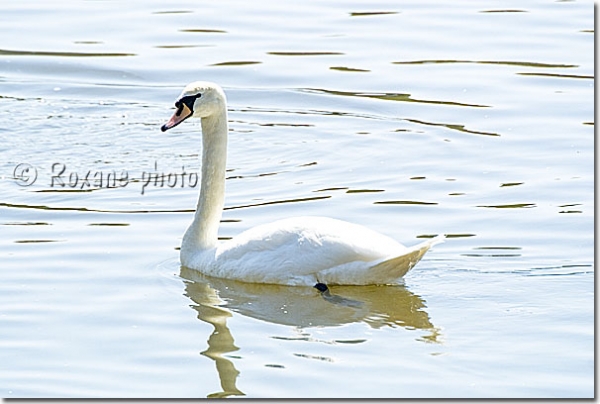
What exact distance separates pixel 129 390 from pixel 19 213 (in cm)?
341

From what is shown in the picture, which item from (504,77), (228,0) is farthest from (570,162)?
(228,0)

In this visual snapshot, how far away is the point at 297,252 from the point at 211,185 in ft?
3.69

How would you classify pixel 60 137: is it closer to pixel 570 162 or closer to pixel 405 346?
pixel 570 162

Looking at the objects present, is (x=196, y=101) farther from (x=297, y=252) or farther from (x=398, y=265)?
(x=398, y=265)

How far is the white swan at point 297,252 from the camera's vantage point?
8.31 metres

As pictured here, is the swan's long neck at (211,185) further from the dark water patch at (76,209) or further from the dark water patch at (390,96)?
the dark water patch at (390,96)

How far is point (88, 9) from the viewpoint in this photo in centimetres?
1773

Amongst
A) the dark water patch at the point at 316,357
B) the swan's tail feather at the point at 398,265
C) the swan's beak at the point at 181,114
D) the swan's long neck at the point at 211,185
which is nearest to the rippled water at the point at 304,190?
the dark water patch at the point at 316,357

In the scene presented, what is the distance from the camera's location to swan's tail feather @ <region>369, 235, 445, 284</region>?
8117 mm

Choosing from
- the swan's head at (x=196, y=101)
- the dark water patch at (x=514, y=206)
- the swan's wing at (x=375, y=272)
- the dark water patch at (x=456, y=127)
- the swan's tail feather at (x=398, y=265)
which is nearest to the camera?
the swan's tail feather at (x=398, y=265)

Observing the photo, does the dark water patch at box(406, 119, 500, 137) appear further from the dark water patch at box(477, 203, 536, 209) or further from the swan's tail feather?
→ the swan's tail feather

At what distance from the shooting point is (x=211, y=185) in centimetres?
933

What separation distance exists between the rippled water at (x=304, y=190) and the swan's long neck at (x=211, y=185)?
24 centimetres

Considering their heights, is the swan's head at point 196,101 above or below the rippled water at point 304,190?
above
